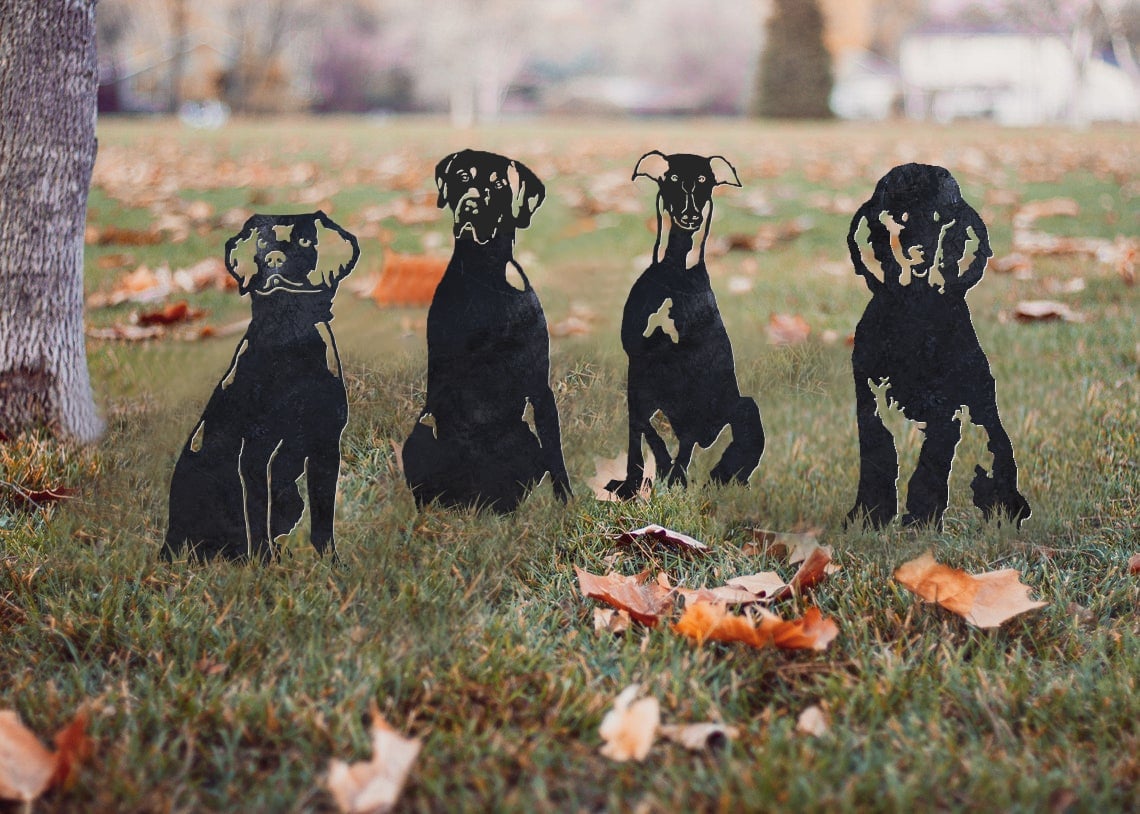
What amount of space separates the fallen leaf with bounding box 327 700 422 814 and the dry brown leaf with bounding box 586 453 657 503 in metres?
1.14

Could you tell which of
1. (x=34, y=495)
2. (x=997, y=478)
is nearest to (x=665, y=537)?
(x=997, y=478)

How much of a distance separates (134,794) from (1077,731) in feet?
5.26

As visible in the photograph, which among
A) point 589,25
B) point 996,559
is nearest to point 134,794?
point 996,559

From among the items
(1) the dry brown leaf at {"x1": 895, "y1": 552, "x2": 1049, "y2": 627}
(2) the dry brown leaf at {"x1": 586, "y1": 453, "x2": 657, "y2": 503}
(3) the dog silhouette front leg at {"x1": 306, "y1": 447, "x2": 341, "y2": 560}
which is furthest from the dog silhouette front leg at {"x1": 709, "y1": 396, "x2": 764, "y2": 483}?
(3) the dog silhouette front leg at {"x1": 306, "y1": 447, "x2": 341, "y2": 560}

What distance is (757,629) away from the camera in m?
2.04

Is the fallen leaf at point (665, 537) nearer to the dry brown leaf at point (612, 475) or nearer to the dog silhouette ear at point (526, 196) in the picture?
the dry brown leaf at point (612, 475)

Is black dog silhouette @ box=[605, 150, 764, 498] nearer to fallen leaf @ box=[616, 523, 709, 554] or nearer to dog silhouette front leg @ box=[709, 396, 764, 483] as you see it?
dog silhouette front leg @ box=[709, 396, 764, 483]

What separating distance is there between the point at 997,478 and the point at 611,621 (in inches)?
44.2

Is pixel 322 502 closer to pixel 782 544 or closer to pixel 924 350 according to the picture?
pixel 782 544

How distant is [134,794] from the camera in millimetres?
1624

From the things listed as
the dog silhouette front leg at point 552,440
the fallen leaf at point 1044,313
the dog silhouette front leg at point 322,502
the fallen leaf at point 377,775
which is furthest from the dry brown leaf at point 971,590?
the fallen leaf at point 1044,313

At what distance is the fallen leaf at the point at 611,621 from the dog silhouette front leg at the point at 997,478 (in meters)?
1.06

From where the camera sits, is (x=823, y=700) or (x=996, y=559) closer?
(x=823, y=700)

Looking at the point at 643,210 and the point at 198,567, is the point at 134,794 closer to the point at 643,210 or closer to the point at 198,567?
the point at 198,567
